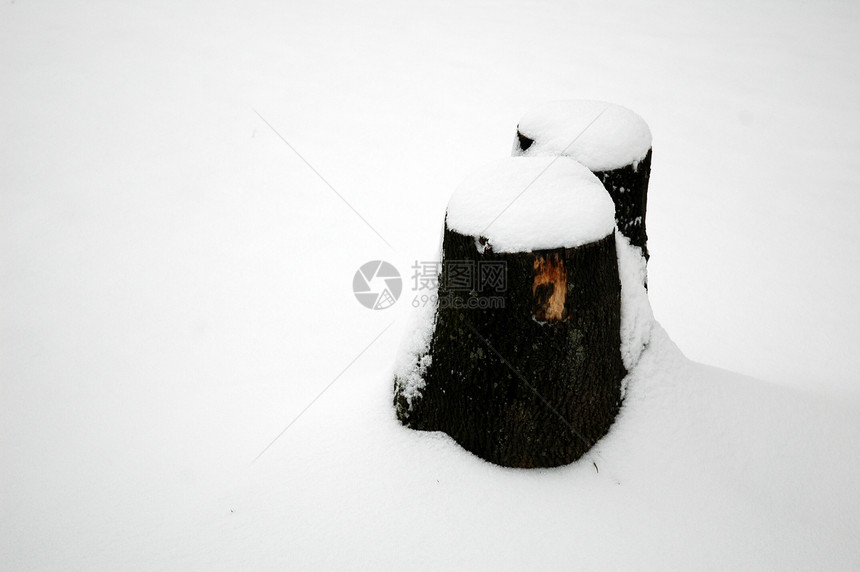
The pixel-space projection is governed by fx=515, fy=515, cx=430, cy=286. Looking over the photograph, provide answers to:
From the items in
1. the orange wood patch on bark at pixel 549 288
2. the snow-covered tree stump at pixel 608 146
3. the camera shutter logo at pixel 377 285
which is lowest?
the camera shutter logo at pixel 377 285

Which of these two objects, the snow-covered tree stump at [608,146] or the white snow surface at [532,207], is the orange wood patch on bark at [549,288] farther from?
the snow-covered tree stump at [608,146]

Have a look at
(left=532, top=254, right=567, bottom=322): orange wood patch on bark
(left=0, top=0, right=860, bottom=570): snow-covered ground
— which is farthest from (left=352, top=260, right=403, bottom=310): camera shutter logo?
(left=532, top=254, right=567, bottom=322): orange wood patch on bark

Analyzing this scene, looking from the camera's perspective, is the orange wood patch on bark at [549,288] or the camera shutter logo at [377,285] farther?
the camera shutter logo at [377,285]

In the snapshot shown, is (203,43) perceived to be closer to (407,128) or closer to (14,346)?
(407,128)

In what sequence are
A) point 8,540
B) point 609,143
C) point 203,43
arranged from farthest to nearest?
1. point 203,43
2. point 609,143
3. point 8,540

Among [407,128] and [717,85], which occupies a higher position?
[717,85]

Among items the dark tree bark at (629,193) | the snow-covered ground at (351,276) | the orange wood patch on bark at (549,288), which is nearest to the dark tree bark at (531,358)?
the orange wood patch on bark at (549,288)

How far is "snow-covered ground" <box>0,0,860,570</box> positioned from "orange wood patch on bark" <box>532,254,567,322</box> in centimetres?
60

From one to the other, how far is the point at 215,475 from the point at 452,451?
1.02 meters

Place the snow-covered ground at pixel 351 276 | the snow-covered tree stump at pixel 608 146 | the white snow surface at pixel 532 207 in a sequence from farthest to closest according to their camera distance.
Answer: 1. the snow-covered tree stump at pixel 608 146
2. the snow-covered ground at pixel 351 276
3. the white snow surface at pixel 532 207

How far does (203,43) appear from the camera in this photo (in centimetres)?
944

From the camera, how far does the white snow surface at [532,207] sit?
1632mm

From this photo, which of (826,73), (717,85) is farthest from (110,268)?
(826,73)

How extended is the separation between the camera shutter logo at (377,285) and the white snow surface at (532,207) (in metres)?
A: 2.77
